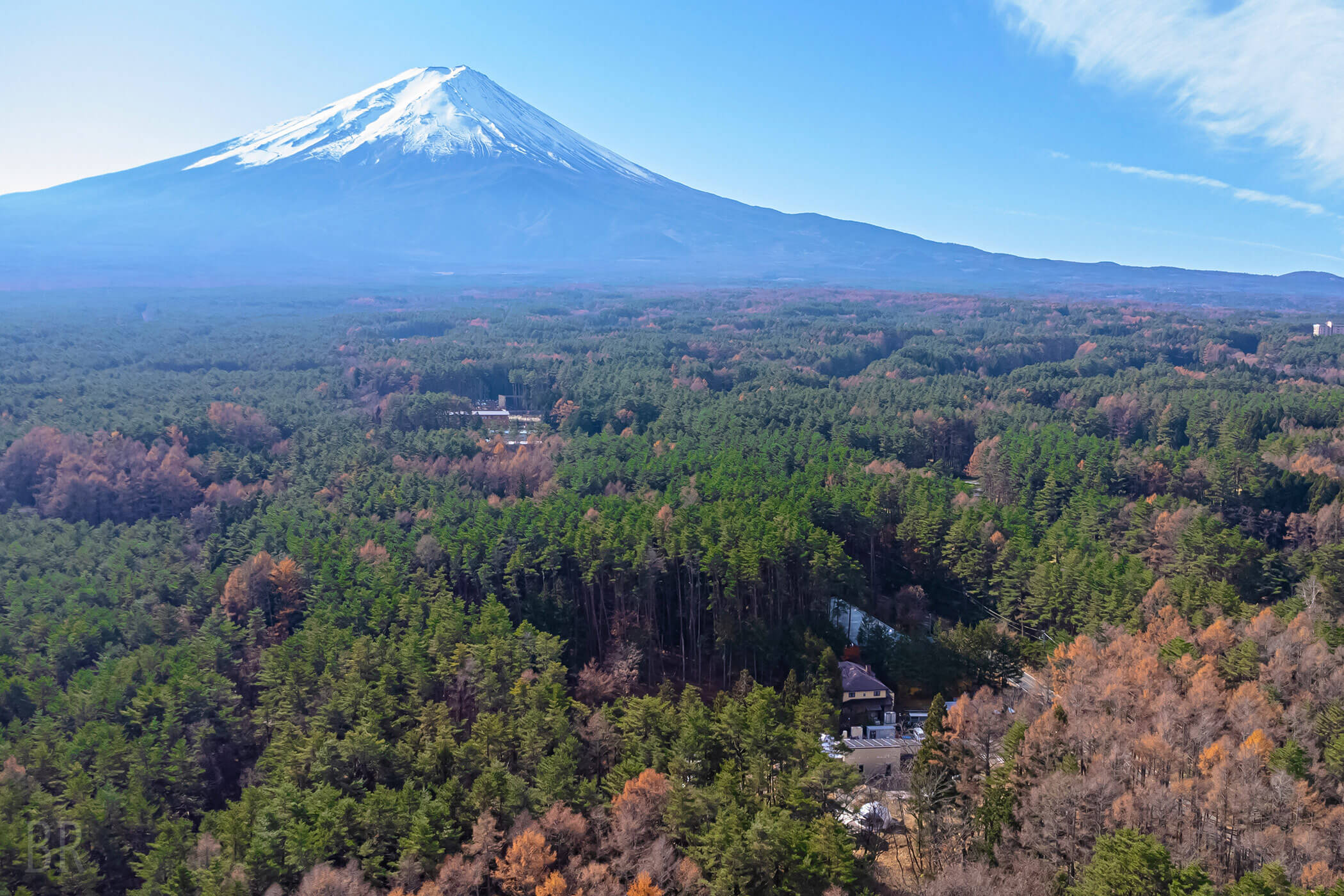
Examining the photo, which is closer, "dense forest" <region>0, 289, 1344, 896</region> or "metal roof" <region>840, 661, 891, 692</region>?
"dense forest" <region>0, 289, 1344, 896</region>

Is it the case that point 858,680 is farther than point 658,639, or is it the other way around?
point 658,639

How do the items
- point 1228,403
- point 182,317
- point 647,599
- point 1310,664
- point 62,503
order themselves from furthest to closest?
point 182,317, point 1228,403, point 62,503, point 647,599, point 1310,664

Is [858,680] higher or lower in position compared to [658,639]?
higher

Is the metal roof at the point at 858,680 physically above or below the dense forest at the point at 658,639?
below

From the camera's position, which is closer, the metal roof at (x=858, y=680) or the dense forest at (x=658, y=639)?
the dense forest at (x=658, y=639)

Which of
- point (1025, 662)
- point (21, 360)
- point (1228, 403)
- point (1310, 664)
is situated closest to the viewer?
point (1310, 664)

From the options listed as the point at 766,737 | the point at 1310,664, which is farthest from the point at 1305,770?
the point at 766,737

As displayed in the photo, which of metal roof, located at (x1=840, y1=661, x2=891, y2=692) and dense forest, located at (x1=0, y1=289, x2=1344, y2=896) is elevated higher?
dense forest, located at (x1=0, y1=289, x2=1344, y2=896)

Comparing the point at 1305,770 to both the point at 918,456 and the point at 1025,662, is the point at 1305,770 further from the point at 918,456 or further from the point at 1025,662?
the point at 918,456
